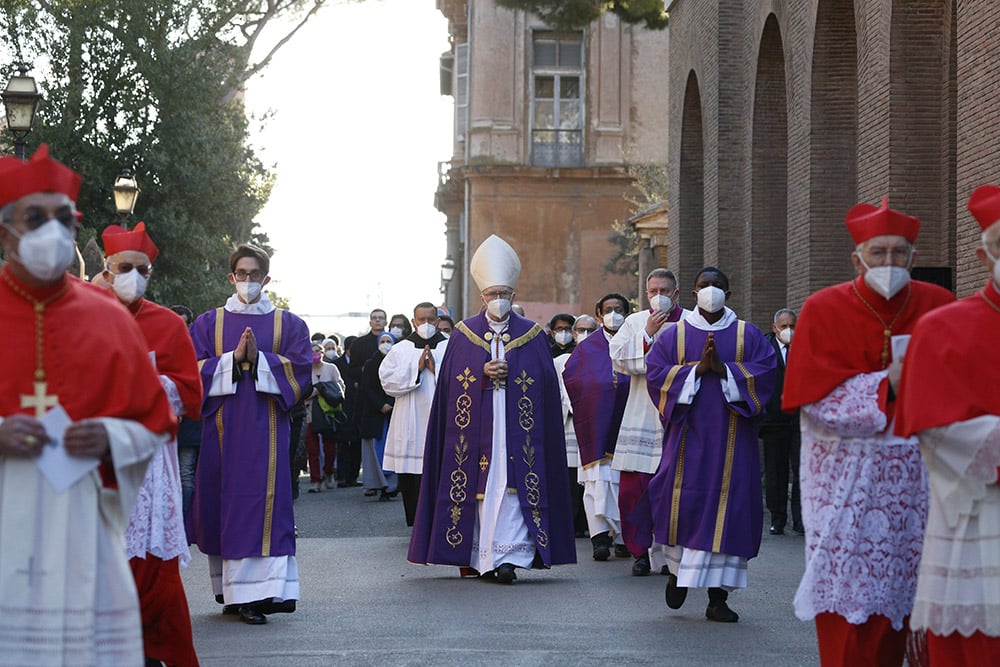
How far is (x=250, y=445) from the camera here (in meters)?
10.8

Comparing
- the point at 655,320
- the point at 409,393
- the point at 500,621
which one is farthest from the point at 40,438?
the point at 409,393

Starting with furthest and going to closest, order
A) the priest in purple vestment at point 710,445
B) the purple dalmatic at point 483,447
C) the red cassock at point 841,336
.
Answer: the purple dalmatic at point 483,447 < the priest in purple vestment at point 710,445 < the red cassock at point 841,336

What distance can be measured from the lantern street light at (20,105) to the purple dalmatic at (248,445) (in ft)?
25.6

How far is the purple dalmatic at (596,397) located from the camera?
48.9 feet

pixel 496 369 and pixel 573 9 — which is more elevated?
pixel 573 9

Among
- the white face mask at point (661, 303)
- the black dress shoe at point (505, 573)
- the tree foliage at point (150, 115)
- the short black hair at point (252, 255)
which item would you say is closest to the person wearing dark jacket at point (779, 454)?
the white face mask at point (661, 303)

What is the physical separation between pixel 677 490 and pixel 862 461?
3.74 m

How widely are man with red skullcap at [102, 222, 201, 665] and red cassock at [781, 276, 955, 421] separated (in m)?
2.59

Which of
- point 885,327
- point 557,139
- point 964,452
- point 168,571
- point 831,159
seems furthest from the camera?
point 557,139

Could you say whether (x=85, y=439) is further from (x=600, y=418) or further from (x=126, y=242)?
(x=600, y=418)

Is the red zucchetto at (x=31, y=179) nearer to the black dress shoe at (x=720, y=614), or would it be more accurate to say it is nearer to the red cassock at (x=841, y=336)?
the red cassock at (x=841, y=336)

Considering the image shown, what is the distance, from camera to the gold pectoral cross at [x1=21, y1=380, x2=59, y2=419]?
585cm

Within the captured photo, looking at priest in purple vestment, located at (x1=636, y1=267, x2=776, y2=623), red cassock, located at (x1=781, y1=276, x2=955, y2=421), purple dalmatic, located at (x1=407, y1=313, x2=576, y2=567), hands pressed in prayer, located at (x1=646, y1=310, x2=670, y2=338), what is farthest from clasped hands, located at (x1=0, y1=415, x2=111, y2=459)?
purple dalmatic, located at (x1=407, y1=313, x2=576, y2=567)

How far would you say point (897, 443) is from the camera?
291 inches
